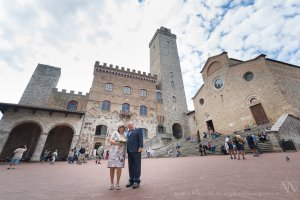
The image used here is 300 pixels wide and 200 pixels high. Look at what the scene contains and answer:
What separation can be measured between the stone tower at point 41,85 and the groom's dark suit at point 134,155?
23.8 m

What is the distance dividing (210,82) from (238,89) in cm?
490

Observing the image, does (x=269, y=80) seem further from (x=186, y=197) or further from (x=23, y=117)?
(x=23, y=117)

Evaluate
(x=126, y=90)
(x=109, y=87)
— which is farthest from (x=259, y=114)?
(x=109, y=87)

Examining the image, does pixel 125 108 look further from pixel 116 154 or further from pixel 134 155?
pixel 116 154

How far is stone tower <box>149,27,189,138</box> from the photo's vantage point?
88.3 ft

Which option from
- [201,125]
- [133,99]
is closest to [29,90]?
[133,99]

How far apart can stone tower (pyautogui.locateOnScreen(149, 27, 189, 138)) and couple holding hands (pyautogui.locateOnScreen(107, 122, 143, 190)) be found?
868 inches

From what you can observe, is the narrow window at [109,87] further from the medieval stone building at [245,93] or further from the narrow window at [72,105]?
the medieval stone building at [245,93]

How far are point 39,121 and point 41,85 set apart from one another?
38.2 ft

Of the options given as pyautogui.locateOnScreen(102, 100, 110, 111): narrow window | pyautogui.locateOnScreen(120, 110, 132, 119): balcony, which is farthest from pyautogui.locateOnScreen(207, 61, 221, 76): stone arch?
pyautogui.locateOnScreen(102, 100, 110, 111): narrow window

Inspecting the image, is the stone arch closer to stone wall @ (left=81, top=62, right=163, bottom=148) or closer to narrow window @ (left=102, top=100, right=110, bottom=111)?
stone wall @ (left=81, top=62, right=163, bottom=148)

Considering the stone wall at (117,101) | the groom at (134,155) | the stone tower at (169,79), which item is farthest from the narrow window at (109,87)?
the groom at (134,155)

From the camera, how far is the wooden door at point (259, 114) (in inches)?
645

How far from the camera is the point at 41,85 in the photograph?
24531mm
